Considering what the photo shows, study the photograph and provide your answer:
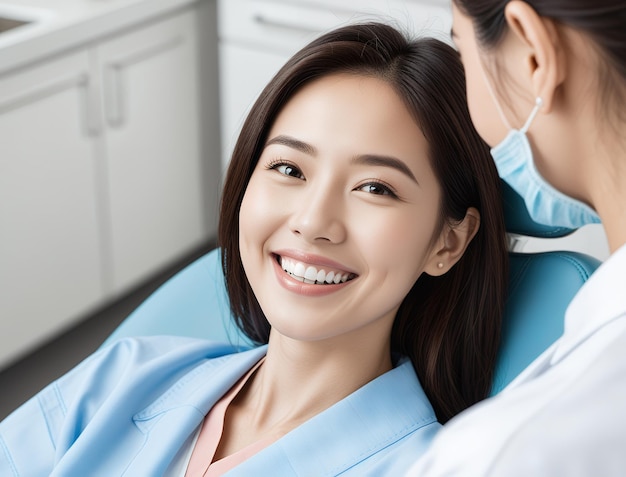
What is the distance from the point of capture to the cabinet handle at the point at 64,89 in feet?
7.95

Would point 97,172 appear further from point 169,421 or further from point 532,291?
point 532,291

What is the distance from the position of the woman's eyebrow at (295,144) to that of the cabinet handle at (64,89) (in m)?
1.28

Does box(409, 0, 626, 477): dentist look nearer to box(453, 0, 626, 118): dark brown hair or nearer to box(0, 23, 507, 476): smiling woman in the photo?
box(453, 0, 626, 118): dark brown hair

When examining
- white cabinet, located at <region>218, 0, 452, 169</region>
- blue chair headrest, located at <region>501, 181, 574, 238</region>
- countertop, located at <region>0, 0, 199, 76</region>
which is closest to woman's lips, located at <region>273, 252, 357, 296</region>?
blue chair headrest, located at <region>501, 181, 574, 238</region>

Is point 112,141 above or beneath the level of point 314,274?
beneath

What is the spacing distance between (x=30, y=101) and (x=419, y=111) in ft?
4.83

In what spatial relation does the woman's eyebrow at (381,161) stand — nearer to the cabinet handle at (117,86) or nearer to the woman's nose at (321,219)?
the woman's nose at (321,219)

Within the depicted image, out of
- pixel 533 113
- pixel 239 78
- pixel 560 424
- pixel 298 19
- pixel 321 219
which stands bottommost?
pixel 239 78

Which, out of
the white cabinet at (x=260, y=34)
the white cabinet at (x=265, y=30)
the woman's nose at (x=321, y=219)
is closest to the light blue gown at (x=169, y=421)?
the woman's nose at (x=321, y=219)

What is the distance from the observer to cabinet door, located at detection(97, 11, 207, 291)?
9.20 ft

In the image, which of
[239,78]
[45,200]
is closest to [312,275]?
[45,200]

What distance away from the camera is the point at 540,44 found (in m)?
0.83

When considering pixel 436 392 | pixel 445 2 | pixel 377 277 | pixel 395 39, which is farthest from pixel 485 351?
pixel 445 2

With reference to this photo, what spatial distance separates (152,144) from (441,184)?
1.80 metres
